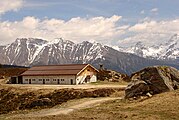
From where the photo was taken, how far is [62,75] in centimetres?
9419

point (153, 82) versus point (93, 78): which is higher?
point (93, 78)

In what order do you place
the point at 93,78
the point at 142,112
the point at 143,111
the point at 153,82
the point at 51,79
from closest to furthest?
the point at 142,112, the point at 143,111, the point at 153,82, the point at 51,79, the point at 93,78

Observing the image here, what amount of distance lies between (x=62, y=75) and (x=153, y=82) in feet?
168

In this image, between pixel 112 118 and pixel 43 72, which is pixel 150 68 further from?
pixel 43 72

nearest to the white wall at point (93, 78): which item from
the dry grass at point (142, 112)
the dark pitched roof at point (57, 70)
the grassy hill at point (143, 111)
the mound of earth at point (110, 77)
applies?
the mound of earth at point (110, 77)

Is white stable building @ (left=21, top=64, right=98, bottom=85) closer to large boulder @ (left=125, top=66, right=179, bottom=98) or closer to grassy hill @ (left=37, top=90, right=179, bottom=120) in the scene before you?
large boulder @ (left=125, top=66, right=179, bottom=98)

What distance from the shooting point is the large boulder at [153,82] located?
44750mm

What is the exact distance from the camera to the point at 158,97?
40.5m

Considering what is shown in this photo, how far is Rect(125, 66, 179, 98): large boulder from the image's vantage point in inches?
1762

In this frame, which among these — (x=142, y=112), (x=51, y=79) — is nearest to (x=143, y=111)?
(x=142, y=112)

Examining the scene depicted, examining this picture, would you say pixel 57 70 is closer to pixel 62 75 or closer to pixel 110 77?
pixel 62 75

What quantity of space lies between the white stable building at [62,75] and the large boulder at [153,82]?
45.5 meters

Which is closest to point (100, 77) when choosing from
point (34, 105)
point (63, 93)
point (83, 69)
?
point (83, 69)

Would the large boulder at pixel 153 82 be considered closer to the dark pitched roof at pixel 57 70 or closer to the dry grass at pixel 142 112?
the dry grass at pixel 142 112
